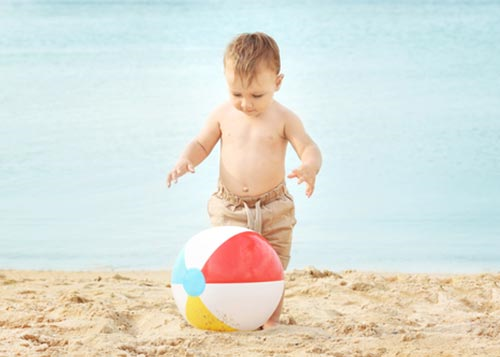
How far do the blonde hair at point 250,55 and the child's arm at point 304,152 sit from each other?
338mm

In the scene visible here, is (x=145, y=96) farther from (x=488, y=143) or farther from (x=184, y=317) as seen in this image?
(x=184, y=317)

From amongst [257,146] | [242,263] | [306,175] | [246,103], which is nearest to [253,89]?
[246,103]

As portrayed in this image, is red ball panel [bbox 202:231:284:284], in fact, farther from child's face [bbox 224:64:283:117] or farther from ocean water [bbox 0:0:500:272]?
ocean water [bbox 0:0:500:272]

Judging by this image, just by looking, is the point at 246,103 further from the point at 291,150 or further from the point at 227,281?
the point at 291,150

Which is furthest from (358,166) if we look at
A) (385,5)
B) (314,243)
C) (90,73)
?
(385,5)

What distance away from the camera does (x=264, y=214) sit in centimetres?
527

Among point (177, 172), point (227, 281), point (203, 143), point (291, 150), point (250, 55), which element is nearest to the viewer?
point (227, 281)

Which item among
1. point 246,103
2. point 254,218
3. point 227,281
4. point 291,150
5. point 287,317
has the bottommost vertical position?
point 287,317

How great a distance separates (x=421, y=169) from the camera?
1031cm

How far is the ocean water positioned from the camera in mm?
8062

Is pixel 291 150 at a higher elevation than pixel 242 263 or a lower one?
lower

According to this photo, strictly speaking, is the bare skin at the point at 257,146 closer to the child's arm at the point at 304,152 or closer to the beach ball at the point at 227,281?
the child's arm at the point at 304,152

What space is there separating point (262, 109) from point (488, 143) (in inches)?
262

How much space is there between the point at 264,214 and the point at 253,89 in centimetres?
68
